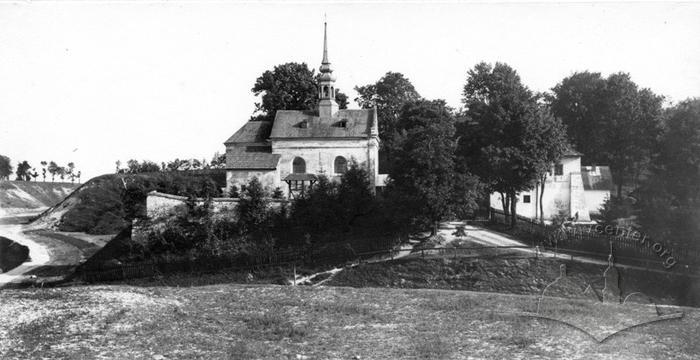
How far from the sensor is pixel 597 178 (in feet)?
147

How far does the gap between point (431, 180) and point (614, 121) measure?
2513 cm

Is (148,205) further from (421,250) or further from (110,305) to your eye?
(110,305)

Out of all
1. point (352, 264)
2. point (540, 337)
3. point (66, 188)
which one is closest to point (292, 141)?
point (352, 264)

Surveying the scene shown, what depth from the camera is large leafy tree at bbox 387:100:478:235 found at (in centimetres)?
2827

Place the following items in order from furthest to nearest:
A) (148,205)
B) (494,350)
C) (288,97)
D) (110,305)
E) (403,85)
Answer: (403,85) → (288,97) → (148,205) → (110,305) → (494,350)

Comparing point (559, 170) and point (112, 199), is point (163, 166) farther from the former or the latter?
point (559, 170)

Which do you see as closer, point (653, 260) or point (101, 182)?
point (653, 260)

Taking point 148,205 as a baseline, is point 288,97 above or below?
above

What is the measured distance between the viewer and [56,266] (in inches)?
1225

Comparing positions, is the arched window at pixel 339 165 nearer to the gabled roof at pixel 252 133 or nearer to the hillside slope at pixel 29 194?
the gabled roof at pixel 252 133

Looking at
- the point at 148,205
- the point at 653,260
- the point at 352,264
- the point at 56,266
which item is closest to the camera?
the point at 653,260

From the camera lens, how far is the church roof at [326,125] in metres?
41.9

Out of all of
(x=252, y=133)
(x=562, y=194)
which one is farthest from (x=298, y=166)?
(x=562, y=194)

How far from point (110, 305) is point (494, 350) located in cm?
1000
